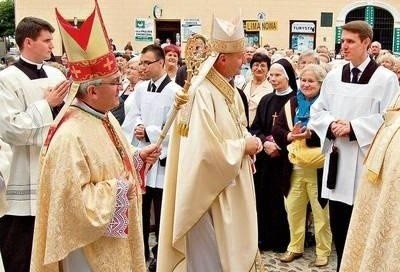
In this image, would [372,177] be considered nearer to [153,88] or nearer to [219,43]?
[219,43]

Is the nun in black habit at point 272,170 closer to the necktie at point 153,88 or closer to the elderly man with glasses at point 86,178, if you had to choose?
the necktie at point 153,88

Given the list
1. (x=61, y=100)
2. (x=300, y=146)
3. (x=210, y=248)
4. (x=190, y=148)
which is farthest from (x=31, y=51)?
(x=300, y=146)

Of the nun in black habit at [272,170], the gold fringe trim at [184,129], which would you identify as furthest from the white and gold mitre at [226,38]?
the nun in black habit at [272,170]

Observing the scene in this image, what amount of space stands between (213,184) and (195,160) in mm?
204

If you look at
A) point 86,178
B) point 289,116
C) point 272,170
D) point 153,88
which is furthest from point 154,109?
point 86,178

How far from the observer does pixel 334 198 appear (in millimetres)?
4641

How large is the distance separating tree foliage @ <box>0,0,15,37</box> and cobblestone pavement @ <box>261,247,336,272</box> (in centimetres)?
3981

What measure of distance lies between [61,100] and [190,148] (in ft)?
3.25

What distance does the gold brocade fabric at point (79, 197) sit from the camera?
A: 2939 millimetres

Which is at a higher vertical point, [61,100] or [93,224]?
[61,100]

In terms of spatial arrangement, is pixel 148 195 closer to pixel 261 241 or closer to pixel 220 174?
pixel 261 241

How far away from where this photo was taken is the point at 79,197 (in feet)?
9.61

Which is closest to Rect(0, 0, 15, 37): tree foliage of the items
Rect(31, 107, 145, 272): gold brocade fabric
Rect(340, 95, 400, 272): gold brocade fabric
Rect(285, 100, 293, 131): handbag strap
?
Rect(285, 100, 293, 131): handbag strap

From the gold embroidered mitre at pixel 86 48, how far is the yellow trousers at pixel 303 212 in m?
2.84
